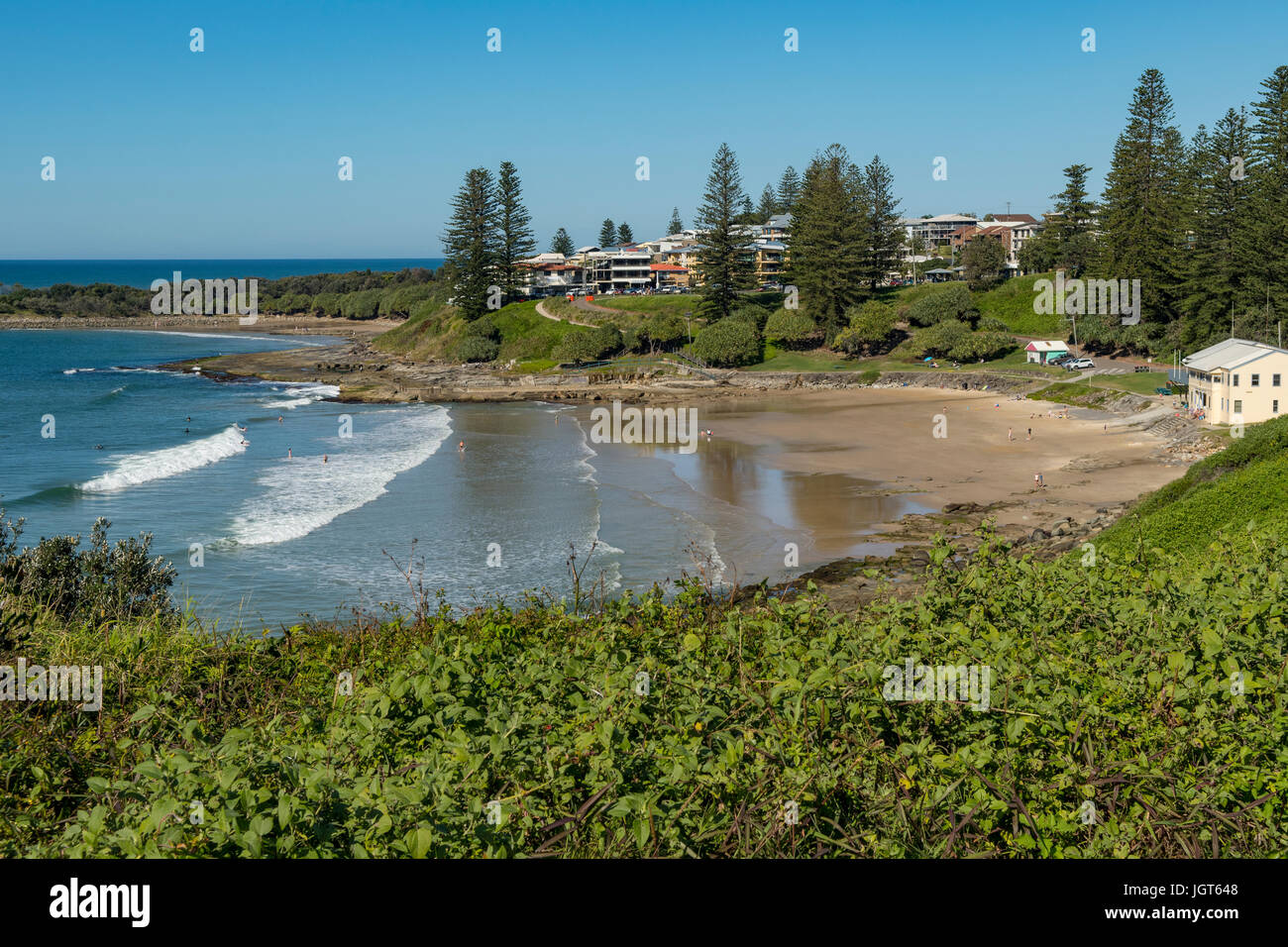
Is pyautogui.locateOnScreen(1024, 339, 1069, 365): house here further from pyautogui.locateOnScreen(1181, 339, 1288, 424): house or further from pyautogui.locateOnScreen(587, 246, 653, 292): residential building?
pyautogui.locateOnScreen(587, 246, 653, 292): residential building

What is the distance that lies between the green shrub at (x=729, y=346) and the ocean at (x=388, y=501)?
15.5 meters

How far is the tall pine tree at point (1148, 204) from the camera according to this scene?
59406mm

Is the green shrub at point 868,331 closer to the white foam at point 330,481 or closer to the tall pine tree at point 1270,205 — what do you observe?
the tall pine tree at point 1270,205

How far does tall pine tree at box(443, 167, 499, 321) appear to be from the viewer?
84.8m

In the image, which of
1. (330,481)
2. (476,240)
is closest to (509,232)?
(476,240)

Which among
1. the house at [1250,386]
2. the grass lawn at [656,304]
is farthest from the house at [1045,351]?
the grass lawn at [656,304]

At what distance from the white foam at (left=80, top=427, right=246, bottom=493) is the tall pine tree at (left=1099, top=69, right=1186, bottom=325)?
50982 millimetres

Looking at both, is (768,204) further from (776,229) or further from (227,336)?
(227,336)

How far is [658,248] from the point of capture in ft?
402

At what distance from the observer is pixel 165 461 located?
38438 mm
